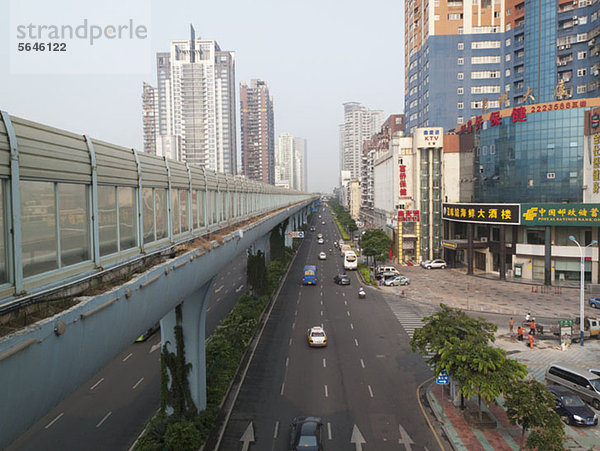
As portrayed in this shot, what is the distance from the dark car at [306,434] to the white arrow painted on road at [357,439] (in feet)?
5.01

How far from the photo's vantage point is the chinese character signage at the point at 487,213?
2280 inches

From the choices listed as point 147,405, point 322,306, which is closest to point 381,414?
point 147,405

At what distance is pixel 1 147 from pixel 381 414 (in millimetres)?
20163

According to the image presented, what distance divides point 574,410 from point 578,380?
3255mm

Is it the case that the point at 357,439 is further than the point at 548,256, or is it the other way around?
the point at 548,256

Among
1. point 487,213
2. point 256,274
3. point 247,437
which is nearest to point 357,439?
point 247,437

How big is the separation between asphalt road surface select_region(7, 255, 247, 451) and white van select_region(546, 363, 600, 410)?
2226 centimetres

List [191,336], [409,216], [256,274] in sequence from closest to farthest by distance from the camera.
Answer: [191,336] → [256,274] → [409,216]

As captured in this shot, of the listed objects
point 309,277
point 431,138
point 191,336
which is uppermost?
point 431,138

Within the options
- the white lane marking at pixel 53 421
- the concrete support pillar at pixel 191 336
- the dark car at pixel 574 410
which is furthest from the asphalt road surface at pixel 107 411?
the dark car at pixel 574 410

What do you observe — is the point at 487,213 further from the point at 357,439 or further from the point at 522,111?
the point at 357,439

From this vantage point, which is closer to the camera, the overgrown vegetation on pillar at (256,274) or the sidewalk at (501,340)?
the sidewalk at (501,340)

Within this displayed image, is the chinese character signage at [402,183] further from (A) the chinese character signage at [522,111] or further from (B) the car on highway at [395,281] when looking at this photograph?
(B) the car on highway at [395,281]

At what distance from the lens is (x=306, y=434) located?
1847 centimetres
